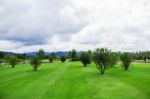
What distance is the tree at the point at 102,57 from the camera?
64.6m

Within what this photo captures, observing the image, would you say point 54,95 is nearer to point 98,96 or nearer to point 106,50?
point 98,96

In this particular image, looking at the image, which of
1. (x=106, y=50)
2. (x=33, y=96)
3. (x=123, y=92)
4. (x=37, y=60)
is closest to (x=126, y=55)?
(x=106, y=50)

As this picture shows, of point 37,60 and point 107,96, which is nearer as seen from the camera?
point 107,96

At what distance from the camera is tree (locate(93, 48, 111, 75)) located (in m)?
64.6

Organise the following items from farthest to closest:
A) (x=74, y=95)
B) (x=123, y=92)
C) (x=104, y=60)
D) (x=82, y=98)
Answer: (x=104, y=60), (x=123, y=92), (x=74, y=95), (x=82, y=98)

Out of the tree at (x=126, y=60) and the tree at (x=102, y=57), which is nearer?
the tree at (x=102, y=57)

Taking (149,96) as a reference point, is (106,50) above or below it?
above

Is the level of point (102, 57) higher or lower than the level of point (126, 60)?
higher

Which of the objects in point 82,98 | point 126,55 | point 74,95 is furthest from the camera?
point 126,55

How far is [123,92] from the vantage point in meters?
32.7

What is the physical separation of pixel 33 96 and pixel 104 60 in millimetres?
36231

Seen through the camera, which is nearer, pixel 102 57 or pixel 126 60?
pixel 102 57

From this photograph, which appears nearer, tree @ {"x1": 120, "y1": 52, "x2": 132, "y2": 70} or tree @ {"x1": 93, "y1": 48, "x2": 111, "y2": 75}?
tree @ {"x1": 93, "y1": 48, "x2": 111, "y2": 75}

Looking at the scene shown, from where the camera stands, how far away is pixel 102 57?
213 ft
